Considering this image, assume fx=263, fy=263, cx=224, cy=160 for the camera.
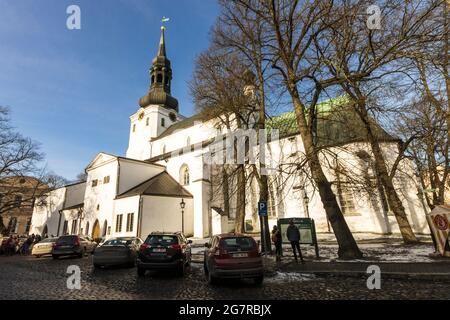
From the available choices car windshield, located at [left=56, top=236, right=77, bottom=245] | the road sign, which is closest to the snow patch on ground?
the road sign

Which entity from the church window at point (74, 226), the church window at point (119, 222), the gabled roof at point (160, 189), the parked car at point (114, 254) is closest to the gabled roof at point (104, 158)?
the gabled roof at point (160, 189)

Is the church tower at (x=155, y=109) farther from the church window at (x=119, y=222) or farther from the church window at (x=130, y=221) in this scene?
the church window at (x=130, y=221)

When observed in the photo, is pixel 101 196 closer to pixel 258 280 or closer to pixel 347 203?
pixel 347 203

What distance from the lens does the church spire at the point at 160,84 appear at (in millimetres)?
43903

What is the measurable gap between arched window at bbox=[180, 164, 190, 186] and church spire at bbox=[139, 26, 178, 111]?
16885mm

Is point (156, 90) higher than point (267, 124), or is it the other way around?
point (156, 90)

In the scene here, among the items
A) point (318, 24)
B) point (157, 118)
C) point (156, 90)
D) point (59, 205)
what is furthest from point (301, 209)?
point (59, 205)

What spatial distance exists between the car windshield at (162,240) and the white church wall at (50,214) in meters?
37.5

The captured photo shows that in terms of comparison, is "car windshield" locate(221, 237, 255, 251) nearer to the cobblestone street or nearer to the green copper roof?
the cobblestone street

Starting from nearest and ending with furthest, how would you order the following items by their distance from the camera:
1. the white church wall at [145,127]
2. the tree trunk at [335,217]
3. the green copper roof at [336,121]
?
1. the tree trunk at [335,217]
2. the green copper roof at [336,121]
3. the white church wall at [145,127]

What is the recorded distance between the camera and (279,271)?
10.1 metres

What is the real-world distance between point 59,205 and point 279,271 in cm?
4315

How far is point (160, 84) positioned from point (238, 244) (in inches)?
1633

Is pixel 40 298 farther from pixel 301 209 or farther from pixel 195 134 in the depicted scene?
pixel 195 134
